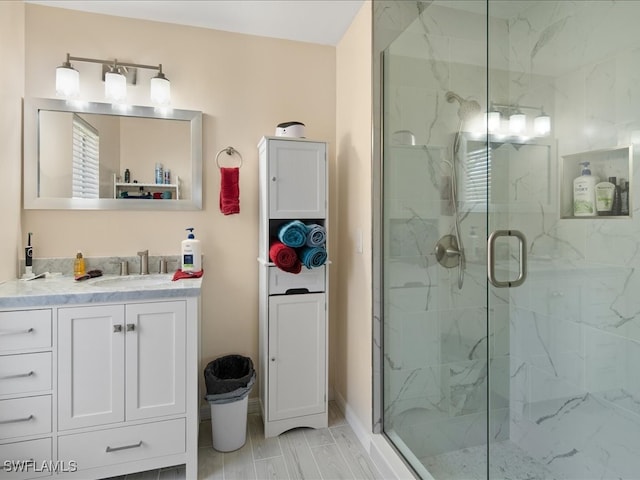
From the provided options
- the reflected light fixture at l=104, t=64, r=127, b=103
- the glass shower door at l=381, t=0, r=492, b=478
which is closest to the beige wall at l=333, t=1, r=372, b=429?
the glass shower door at l=381, t=0, r=492, b=478

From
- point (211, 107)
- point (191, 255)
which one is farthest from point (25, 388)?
point (211, 107)

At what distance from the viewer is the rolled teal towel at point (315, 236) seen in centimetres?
203

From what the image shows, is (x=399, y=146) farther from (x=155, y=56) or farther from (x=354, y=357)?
(x=155, y=56)

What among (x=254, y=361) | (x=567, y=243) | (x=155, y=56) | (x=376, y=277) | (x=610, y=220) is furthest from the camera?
(x=254, y=361)

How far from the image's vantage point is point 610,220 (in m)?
1.40

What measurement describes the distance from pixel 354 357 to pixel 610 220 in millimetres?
1463

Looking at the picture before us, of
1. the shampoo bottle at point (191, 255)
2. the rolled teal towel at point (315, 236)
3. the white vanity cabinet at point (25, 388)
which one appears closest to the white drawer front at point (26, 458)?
the white vanity cabinet at point (25, 388)

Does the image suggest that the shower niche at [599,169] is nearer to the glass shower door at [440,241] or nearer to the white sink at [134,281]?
the glass shower door at [440,241]

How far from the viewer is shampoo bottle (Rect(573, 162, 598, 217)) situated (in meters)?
1.44

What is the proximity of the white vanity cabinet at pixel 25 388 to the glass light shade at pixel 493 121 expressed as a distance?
2.06 m

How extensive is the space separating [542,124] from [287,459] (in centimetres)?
204

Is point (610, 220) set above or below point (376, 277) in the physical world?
above

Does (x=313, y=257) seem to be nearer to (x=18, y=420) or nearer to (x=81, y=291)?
(x=81, y=291)

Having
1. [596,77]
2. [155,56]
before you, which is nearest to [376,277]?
[596,77]
